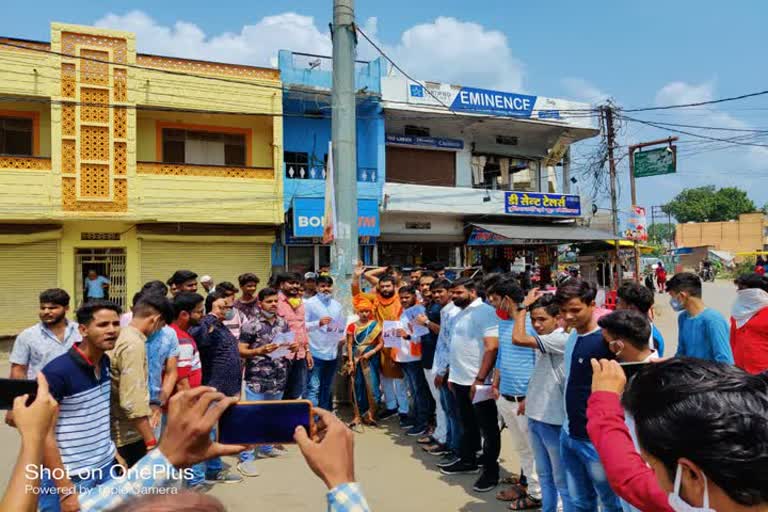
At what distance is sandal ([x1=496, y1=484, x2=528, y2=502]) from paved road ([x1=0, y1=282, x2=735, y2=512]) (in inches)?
2.7

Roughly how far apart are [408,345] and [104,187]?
11051 mm

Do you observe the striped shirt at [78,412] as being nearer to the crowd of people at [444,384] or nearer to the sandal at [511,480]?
the crowd of people at [444,384]

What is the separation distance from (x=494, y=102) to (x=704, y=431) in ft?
59.2

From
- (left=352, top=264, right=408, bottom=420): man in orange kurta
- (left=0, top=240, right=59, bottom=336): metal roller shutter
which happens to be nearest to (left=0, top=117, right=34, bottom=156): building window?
(left=0, top=240, right=59, bottom=336): metal roller shutter

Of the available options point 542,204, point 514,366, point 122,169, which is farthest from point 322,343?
point 542,204

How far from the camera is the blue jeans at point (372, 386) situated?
21.2 ft

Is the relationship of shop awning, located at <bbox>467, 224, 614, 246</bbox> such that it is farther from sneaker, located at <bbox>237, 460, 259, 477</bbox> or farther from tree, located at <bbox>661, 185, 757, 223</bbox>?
tree, located at <bbox>661, 185, 757, 223</bbox>

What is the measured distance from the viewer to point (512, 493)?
13.5 ft

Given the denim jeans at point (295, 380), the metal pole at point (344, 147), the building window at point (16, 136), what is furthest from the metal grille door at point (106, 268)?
the denim jeans at point (295, 380)

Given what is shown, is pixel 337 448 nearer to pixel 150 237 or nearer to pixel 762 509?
pixel 762 509

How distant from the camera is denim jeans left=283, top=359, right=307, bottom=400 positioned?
5852mm

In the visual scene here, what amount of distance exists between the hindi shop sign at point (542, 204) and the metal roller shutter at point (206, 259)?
8718mm

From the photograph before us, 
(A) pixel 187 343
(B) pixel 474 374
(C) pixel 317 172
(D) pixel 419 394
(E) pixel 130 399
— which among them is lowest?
(D) pixel 419 394

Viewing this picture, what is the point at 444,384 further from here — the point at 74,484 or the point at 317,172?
the point at 317,172
